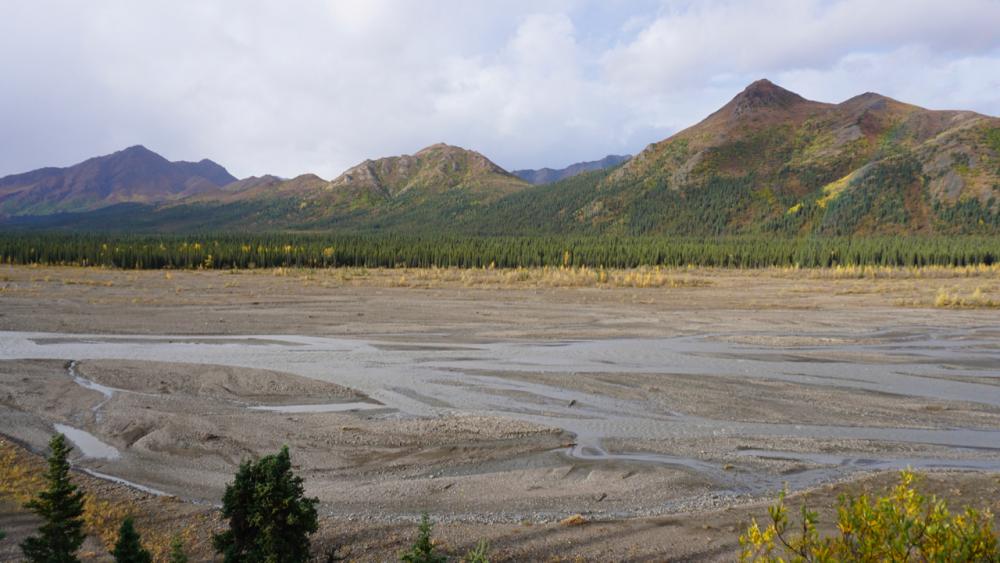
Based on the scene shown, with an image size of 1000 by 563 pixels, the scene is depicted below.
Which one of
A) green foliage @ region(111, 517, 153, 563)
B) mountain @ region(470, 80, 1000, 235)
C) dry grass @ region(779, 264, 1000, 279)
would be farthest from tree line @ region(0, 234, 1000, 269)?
green foliage @ region(111, 517, 153, 563)

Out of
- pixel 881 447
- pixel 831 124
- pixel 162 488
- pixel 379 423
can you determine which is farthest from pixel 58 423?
pixel 831 124

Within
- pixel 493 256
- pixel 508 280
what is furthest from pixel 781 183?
pixel 508 280

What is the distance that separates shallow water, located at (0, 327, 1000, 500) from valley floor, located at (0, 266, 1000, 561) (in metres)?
0.10

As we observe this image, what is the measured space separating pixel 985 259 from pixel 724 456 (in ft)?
245

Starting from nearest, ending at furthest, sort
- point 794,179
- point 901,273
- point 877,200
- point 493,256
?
1. point 901,273
2. point 493,256
3. point 877,200
4. point 794,179

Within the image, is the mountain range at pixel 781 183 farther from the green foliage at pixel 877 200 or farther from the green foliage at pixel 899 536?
the green foliage at pixel 899 536

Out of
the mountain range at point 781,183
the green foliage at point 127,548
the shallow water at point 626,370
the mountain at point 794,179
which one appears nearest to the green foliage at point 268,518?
the green foliage at point 127,548

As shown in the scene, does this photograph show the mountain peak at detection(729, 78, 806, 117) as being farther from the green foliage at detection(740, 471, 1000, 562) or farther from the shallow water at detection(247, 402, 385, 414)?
the green foliage at detection(740, 471, 1000, 562)

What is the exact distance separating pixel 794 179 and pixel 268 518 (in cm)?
14282

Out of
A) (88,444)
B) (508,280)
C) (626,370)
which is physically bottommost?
(88,444)

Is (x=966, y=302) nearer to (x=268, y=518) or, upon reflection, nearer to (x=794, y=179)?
(x=268, y=518)

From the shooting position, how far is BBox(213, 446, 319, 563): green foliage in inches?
284

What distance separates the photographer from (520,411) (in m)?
15.3

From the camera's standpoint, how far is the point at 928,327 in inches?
1153
